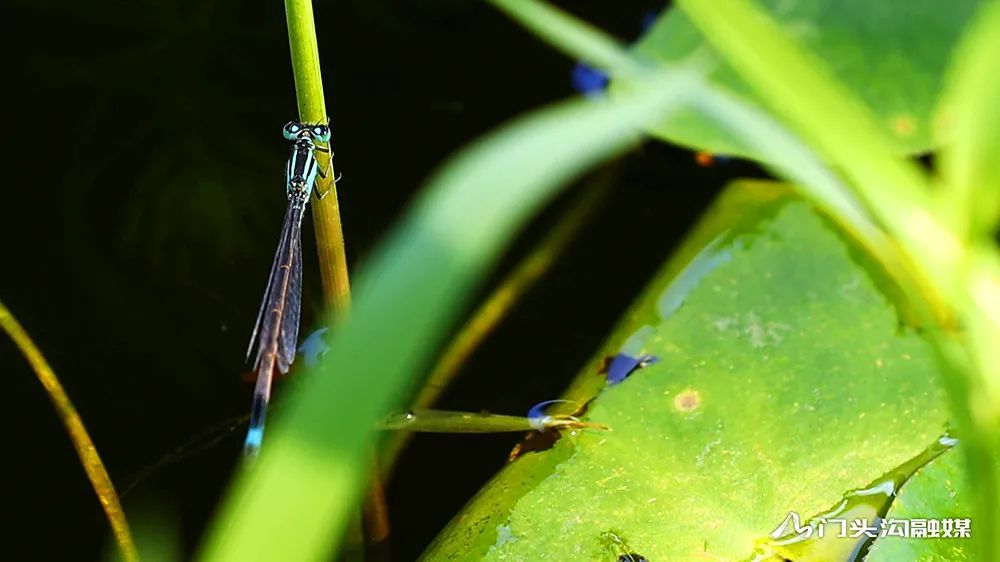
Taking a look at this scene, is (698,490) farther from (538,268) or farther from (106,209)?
(106,209)

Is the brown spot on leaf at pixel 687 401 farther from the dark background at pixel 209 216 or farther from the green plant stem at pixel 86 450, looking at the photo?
the green plant stem at pixel 86 450

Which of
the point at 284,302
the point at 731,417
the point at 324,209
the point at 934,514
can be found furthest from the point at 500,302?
the point at 934,514

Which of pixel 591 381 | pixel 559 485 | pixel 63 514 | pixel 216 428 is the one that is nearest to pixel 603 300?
pixel 591 381

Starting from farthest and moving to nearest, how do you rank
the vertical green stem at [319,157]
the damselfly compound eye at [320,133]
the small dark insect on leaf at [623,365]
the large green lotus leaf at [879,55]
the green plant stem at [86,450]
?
the large green lotus leaf at [879,55]
the small dark insect on leaf at [623,365]
the green plant stem at [86,450]
the damselfly compound eye at [320,133]
the vertical green stem at [319,157]

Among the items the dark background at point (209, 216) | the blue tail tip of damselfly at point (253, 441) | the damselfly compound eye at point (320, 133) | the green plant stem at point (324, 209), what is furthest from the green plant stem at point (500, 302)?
the damselfly compound eye at point (320, 133)

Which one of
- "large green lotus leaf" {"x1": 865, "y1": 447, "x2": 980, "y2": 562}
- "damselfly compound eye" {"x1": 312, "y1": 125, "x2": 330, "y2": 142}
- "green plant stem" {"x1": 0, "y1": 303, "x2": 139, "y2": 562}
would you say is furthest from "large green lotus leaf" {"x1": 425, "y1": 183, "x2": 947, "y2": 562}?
"damselfly compound eye" {"x1": 312, "y1": 125, "x2": 330, "y2": 142}

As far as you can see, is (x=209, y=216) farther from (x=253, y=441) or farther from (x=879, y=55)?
(x=879, y=55)

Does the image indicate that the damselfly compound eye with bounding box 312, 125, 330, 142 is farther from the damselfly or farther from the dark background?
the dark background
